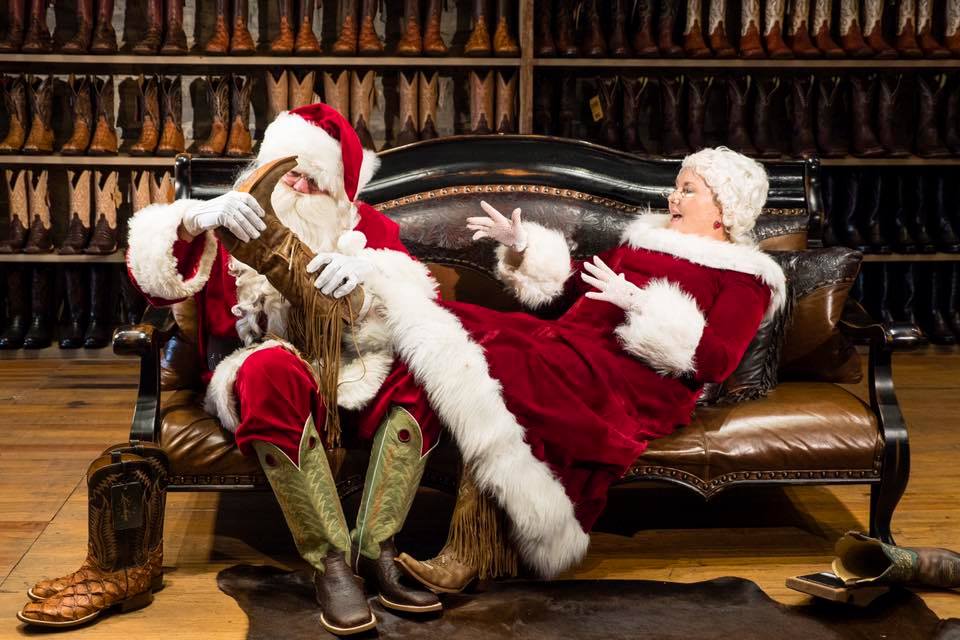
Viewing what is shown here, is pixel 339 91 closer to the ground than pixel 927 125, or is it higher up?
higher up

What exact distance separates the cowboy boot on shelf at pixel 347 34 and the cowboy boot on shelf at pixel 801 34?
1909mm

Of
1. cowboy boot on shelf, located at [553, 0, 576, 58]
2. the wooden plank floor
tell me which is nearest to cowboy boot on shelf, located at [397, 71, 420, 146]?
cowboy boot on shelf, located at [553, 0, 576, 58]

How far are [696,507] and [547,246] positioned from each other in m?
0.84

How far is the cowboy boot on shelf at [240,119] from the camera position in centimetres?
468

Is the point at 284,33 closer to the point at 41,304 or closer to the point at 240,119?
the point at 240,119

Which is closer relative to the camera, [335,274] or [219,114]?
[335,274]

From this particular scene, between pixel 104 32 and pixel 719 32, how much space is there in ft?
8.70

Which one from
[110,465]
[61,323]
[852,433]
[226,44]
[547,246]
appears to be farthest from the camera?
[61,323]

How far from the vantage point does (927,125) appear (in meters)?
4.82

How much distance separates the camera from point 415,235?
9.82 ft

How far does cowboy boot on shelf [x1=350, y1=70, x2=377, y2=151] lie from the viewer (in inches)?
184

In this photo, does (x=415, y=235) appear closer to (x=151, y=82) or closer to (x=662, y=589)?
(x=662, y=589)

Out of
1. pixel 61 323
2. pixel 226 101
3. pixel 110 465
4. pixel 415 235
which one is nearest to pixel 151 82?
pixel 226 101

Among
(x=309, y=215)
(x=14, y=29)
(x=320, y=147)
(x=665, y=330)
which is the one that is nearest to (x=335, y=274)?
(x=309, y=215)
